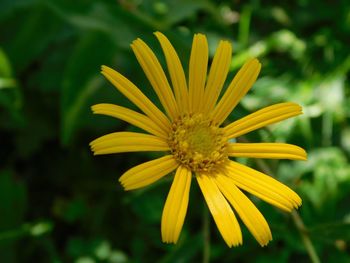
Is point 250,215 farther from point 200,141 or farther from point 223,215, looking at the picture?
point 200,141

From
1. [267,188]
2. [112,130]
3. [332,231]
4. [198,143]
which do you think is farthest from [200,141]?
[112,130]

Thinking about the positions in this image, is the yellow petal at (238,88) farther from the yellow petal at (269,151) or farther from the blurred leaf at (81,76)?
the blurred leaf at (81,76)

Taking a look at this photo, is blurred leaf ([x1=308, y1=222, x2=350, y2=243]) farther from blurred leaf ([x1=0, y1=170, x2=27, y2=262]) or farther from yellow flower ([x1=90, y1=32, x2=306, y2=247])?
blurred leaf ([x1=0, y1=170, x2=27, y2=262])

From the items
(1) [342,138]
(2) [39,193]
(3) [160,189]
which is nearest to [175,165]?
(3) [160,189]

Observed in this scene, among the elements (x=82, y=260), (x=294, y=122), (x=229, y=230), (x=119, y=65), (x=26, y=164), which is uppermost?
(x=119, y=65)

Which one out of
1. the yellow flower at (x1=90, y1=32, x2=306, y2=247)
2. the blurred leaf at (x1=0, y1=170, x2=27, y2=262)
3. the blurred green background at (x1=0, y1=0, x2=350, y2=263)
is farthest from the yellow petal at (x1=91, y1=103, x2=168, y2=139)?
the blurred leaf at (x1=0, y1=170, x2=27, y2=262)

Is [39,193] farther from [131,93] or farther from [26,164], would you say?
[131,93]
